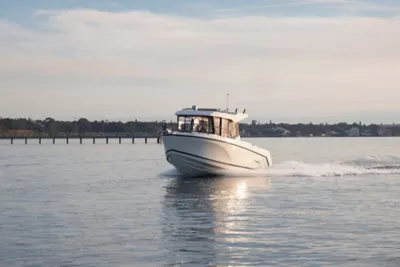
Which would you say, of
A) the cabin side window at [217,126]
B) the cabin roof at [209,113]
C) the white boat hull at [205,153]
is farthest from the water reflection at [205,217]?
the cabin roof at [209,113]

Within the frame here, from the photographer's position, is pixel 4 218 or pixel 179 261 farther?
pixel 4 218

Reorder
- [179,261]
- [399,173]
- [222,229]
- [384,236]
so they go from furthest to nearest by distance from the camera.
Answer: [399,173]
[222,229]
[384,236]
[179,261]

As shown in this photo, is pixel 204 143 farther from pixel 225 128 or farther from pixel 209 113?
pixel 225 128

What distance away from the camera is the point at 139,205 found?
31.8 m

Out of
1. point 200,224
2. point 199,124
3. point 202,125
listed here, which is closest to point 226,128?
point 202,125

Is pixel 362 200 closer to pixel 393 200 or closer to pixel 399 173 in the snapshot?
pixel 393 200

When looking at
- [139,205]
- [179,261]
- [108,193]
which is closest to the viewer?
[179,261]

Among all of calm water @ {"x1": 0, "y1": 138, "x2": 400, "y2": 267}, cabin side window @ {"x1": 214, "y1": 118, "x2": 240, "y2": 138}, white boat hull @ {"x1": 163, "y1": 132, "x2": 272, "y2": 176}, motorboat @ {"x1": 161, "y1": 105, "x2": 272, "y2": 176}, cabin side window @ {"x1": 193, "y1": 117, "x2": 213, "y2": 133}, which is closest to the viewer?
calm water @ {"x1": 0, "y1": 138, "x2": 400, "y2": 267}

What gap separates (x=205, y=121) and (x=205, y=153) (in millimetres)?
1955

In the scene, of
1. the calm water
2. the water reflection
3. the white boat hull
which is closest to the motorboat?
the white boat hull

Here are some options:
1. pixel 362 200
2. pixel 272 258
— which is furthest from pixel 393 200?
pixel 272 258

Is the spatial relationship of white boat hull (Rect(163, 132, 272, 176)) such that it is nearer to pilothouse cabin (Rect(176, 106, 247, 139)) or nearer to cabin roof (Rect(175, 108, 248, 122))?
pilothouse cabin (Rect(176, 106, 247, 139))

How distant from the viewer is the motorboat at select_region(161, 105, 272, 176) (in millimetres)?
46781

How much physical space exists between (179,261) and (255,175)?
1282 inches
